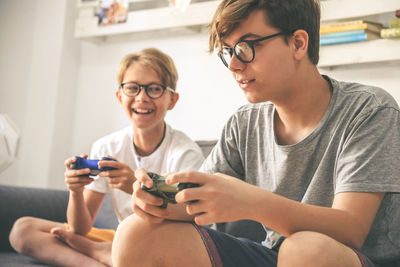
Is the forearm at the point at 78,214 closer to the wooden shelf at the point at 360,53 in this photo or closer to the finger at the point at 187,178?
the finger at the point at 187,178

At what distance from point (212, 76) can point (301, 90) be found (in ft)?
4.93

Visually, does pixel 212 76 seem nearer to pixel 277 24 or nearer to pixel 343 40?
pixel 343 40

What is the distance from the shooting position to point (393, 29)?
209 cm

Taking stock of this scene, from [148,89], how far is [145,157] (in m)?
0.28

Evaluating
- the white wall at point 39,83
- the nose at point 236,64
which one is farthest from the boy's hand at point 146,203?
the white wall at point 39,83

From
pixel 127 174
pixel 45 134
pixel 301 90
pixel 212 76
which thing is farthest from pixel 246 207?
pixel 45 134

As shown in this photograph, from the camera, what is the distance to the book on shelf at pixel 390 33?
207cm

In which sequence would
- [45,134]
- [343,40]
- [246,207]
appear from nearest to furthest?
[246,207] < [343,40] < [45,134]

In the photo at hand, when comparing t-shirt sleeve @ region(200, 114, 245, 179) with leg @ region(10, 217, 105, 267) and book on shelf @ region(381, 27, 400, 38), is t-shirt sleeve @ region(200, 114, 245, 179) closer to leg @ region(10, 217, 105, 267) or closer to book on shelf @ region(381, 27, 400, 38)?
leg @ region(10, 217, 105, 267)

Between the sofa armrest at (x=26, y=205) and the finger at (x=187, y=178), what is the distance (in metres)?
1.35

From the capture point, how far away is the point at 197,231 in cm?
117

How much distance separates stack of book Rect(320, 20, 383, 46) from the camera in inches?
85.2

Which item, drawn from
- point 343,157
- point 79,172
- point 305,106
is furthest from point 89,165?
point 343,157

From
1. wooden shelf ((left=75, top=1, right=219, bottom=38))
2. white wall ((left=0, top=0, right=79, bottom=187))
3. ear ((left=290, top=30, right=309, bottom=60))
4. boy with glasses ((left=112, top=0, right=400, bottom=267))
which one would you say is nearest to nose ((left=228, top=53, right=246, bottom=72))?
boy with glasses ((left=112, top=0, right=400, bottom=267))
